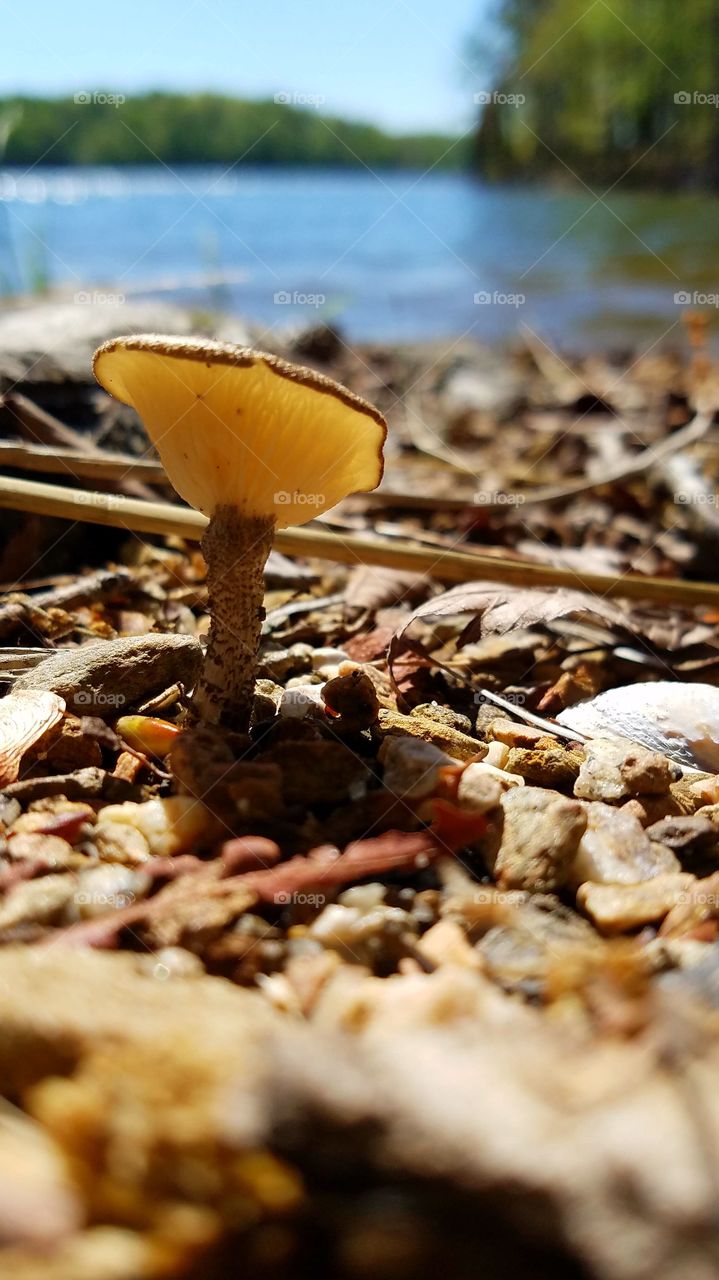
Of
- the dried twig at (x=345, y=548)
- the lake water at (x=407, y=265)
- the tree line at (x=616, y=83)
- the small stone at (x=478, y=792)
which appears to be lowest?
the small stone at (x=478, y=792)

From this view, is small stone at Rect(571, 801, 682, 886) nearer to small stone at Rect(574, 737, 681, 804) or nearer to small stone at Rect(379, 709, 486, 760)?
small stone at Rect(574, 737, 681, 804)

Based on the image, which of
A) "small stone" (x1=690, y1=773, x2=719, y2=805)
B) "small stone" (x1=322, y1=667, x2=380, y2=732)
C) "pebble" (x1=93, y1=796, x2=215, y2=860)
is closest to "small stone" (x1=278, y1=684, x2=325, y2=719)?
"small stone" (x1=322, y1=667, x2=380, y2=732)

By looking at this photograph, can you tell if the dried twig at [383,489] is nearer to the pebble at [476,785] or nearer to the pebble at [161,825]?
the pebble at [161,825]

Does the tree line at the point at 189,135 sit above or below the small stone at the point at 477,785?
above

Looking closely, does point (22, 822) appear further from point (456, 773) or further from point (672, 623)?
point (672, 623)

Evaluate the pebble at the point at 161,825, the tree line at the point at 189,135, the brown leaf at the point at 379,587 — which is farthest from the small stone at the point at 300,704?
the tree line at the point at 189,135

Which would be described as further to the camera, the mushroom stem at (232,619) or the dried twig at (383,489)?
the dried twig at (383,489)

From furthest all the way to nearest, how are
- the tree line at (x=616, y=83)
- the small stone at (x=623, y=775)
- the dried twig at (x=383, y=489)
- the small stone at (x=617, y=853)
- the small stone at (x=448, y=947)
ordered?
the tree line at (x=616, y=83) < the dried twig at (x=383, y=489) < the small stone at (x=623, y=775) < the small stone at (x=617, y=853) < the small stone at (x=448, y=947)

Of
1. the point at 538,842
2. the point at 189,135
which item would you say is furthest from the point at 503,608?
the point at 189,135
